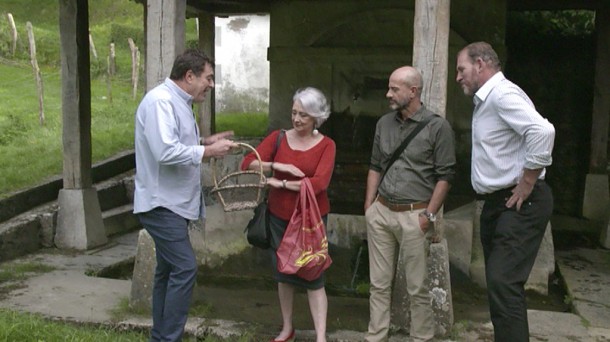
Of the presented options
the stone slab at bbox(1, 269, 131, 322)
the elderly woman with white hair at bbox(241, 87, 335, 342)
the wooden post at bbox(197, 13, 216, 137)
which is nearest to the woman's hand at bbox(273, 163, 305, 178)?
the elderly woman with white hair at bbox(241, 87, 335, 342)

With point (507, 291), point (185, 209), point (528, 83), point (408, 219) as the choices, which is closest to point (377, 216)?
point (408, 219)

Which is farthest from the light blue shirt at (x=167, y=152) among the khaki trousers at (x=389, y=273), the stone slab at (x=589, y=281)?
the stone slab at (x=589, y=281)

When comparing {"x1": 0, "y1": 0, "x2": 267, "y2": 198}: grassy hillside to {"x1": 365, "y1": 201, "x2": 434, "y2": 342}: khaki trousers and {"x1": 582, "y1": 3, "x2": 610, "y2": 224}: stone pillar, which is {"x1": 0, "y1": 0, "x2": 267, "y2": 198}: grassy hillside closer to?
{"x1": 365, "y1": 201, "x2": 434, "y2": 342}: khaki trousers

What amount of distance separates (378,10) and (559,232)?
3.81 m

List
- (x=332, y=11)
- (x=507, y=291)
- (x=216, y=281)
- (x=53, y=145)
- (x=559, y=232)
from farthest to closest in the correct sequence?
(x=53, y=145)
(x=332, y=11)
(x=559, y=232)
(x=216, y=281)
(x=507, y=291)

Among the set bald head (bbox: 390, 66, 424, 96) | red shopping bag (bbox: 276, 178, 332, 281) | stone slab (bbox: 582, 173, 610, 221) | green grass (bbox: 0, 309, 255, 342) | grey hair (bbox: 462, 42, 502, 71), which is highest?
grey hair (bbox: 462, 42, 502, 71)

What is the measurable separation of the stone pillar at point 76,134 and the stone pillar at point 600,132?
6.50m

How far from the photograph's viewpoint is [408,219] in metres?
4.12

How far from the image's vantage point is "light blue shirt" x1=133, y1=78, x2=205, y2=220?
147 inches

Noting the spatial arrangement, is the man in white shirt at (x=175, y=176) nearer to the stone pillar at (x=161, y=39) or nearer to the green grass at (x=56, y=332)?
the green grass at (x=56, y=332)

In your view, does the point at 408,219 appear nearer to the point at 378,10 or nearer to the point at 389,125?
the point at 389,125

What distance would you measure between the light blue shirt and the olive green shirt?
3.94 ft

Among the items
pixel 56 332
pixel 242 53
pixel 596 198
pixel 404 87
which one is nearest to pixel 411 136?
pixel 404 87

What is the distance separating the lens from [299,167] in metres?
4.22
